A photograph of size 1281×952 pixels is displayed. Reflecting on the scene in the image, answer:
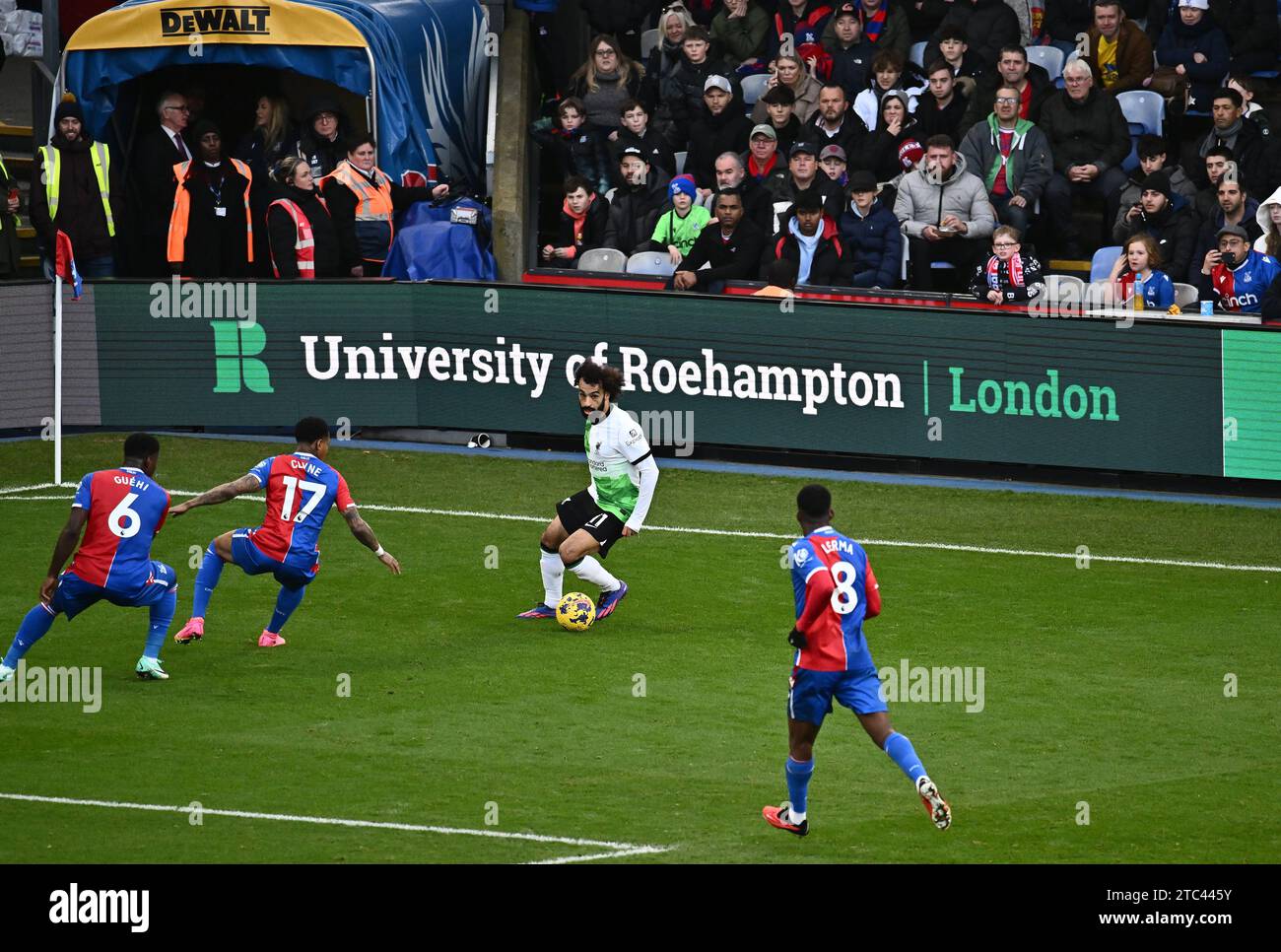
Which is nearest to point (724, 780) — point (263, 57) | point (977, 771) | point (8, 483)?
point (977, 771)

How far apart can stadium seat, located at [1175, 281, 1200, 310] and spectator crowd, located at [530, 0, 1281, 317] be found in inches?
7.5

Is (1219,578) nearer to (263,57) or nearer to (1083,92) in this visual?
(1083,92)

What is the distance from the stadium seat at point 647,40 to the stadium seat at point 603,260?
13.0 feet

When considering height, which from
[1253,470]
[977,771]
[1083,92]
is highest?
[1083,92]

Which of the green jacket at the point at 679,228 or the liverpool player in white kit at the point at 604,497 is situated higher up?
the green jacket at the point at 679,228

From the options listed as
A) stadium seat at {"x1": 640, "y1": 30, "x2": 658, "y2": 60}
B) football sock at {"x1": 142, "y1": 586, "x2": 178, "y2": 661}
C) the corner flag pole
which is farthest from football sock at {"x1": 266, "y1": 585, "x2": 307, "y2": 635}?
stadium seat at {"x1": 640, "y1": 30, "x2": 658, "y2": 60}

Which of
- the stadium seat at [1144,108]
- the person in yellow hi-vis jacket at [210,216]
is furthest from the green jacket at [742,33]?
the person in yellow hi-vis jacket at [210,216]

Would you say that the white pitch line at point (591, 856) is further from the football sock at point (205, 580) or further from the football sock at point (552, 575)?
the football sock at point (552, 575)

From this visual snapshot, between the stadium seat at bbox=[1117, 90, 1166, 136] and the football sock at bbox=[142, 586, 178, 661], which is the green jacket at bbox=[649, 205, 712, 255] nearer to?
the stadium seat at bbox=[1117, 90, 1166, 136]

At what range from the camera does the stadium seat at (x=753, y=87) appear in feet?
82.8

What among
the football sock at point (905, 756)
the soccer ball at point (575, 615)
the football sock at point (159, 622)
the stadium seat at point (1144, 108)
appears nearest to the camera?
the football sock at point (905, 756)

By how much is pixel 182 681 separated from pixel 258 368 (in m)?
8.89

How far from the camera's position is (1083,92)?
22.6 m

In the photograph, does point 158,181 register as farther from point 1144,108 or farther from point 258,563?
point 1144,108
